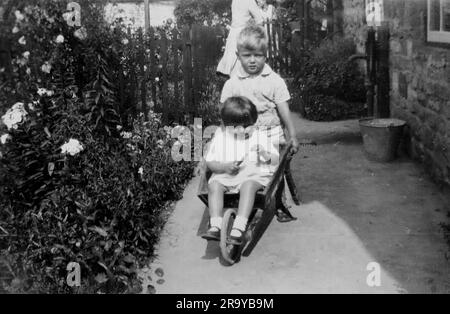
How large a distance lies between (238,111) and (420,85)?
257 centimetres

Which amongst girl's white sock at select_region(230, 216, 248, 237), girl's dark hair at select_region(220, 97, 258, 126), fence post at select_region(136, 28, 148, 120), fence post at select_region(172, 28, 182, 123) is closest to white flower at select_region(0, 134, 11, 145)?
girl's dark hair at select_region(220, 97, 258, 126)

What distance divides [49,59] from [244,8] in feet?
11.2

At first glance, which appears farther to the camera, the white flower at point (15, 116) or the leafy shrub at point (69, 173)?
the white flower at point (15, 116)

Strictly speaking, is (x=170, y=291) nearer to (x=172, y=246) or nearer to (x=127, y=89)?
(x=172, y=246)

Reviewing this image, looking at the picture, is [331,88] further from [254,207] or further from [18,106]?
[18,106]

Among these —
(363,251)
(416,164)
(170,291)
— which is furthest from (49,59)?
(416,164)

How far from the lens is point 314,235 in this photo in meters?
A: 4.46

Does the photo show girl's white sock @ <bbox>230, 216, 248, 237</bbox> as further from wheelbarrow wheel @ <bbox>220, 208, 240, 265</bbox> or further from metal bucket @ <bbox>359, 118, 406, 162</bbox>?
metal bucket @ <bbox>359, 118, 406, 162</bbox>

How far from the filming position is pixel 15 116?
14.0 feet

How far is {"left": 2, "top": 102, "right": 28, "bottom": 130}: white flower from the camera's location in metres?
4.26

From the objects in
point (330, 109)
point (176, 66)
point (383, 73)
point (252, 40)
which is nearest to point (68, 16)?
point (252, 40)

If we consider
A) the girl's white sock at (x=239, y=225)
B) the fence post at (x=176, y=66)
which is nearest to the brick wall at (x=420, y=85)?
the girl's white sock at (x=239, y=225)

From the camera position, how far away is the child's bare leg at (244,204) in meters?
3.93

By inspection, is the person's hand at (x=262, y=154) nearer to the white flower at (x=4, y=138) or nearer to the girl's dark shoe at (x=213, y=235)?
the girl's dark shoe at (x=213, y=235)
